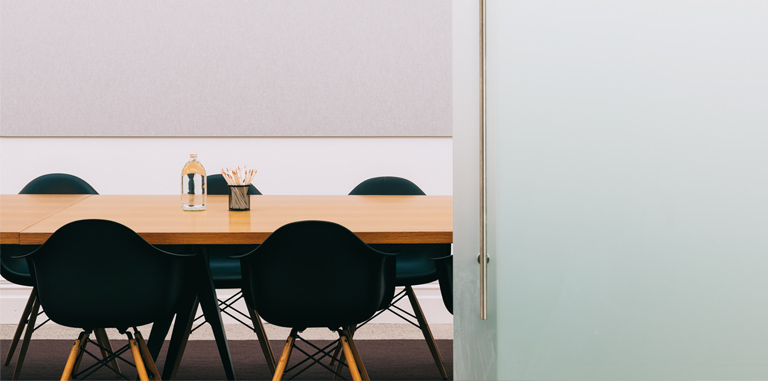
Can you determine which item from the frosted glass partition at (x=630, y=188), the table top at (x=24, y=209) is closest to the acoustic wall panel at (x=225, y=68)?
the table top at (x=24, y=209)

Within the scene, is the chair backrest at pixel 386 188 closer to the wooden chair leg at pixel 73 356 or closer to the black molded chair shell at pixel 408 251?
the black molded chair shell at pixel 408 251

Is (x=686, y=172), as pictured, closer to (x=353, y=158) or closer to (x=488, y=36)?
(x=488, y=36)

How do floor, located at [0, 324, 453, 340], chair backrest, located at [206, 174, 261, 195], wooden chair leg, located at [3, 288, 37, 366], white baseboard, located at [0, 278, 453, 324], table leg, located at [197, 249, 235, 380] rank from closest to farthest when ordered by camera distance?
table leg, located at [197, 249, 235, 380]
wooden chair leg, located at [3, 288, 37, 366]
chair backrest, located at [206, 174, 261, 195]
floor, located at [0, 324, 453, 340]
white baseboard, located at [0, 278, 453, 324]

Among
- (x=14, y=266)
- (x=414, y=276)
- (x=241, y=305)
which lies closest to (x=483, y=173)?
(x=414, y=276)

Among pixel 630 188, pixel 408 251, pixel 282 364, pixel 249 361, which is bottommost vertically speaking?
pixel 249 361

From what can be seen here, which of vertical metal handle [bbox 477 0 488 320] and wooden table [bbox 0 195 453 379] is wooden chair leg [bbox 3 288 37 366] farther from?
vertical metal handle [bbox 477 0 488 320]

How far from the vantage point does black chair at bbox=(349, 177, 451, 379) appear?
2984mm

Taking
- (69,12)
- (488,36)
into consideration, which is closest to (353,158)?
(69,12)

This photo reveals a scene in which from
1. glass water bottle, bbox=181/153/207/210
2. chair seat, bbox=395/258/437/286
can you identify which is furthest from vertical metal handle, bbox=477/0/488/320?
glass water bottle, bbox=181/153/207/210

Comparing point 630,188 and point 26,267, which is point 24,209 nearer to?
point 26,267

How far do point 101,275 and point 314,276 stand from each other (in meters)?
0.72

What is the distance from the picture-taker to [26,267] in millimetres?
3014

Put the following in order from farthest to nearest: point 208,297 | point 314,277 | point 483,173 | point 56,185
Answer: point 56,185 → point 208,297 → point 314,277 → point 483,173

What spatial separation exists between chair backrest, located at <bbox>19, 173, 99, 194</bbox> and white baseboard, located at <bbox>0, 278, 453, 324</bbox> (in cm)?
107
